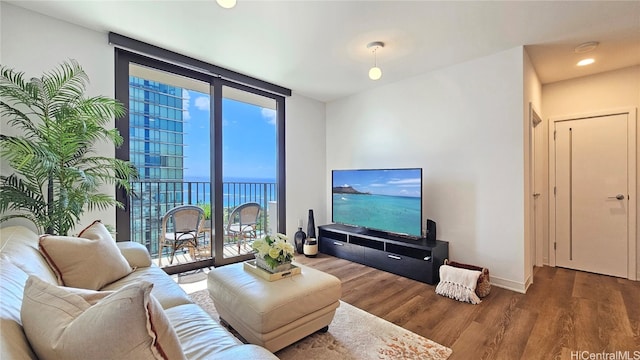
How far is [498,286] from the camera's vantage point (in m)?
2.78

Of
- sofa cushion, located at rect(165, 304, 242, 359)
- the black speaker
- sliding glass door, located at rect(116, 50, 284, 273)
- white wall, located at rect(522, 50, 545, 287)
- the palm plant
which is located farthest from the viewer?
sliding glass door, located at rect(116, 50, 284, 273)

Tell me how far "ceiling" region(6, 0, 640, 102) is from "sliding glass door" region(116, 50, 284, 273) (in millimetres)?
568

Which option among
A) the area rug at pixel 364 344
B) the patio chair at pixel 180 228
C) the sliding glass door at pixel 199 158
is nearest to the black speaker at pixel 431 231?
the area rug at pixel 364 344

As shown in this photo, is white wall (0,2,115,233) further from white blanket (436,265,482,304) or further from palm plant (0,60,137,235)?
white blanket (436,265,482,304)

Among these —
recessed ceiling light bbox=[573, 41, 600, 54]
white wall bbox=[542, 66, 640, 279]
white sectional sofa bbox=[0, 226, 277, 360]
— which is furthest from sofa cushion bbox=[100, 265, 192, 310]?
white wall bbox=[542, 66, 640, 279]

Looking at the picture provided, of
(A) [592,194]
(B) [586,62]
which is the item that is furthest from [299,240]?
(B) [586,62]

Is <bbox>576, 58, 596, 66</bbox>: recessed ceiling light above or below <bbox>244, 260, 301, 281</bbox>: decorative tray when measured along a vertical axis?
above

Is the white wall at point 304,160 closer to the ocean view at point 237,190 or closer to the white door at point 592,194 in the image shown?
the ocean view at point 237,190

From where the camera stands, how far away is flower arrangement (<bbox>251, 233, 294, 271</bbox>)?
6.25 ft

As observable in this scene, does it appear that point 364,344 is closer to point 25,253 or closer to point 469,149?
point 25,253

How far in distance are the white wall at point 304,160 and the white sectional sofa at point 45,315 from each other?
8.01ft

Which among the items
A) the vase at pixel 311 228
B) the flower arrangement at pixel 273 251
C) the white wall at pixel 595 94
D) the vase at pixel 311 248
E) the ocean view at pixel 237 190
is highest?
the white wall at pixel 595 94

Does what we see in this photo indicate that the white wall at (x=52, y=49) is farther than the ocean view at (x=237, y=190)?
No

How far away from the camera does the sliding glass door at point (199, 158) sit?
3.34 m
